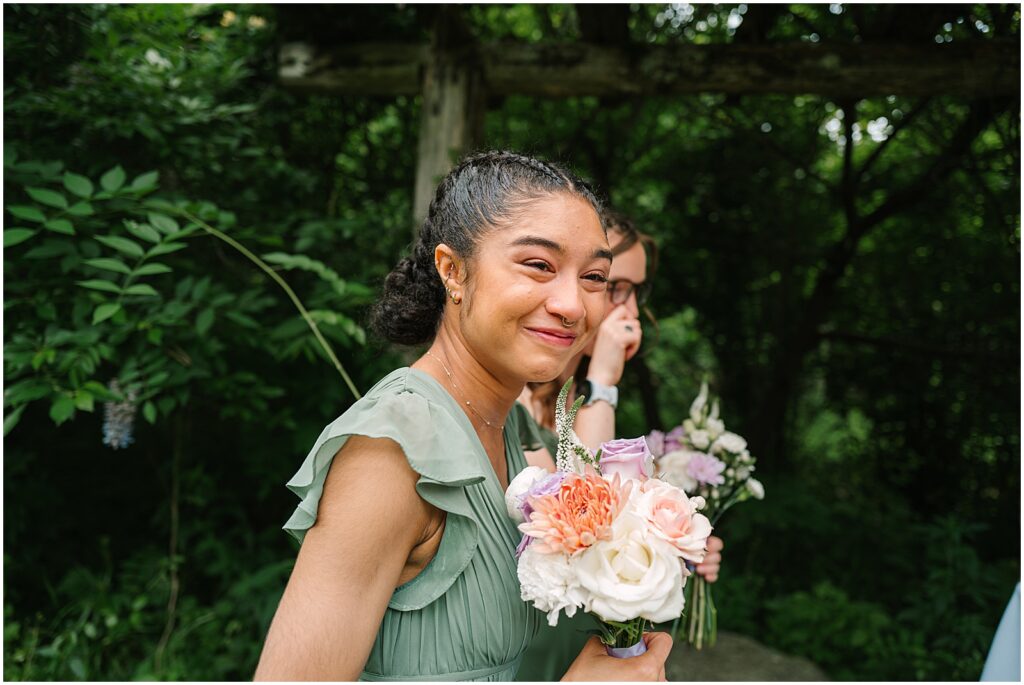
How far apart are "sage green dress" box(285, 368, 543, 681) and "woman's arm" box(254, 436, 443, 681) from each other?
3 cm

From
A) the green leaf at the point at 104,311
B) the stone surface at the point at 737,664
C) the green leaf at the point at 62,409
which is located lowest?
the stone surface at the point at 737,664

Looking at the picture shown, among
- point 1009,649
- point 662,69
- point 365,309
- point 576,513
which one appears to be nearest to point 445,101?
point 662,69

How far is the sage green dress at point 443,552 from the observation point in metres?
1.16

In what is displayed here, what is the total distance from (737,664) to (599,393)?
7.56ft

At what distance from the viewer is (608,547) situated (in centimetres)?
111

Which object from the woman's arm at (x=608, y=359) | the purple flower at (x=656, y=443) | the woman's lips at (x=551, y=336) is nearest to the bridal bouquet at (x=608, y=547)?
the woman's lips at (x=551, y=336)

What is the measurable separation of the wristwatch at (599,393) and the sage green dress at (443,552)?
0.86 metres

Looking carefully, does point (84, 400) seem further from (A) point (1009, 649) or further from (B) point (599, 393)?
(A) point (1009, 649)

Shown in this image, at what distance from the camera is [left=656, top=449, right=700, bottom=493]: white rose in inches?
85.9

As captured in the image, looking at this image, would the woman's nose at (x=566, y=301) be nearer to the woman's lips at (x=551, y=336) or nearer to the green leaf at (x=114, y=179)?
the woman's lips at (x=551, y=336)

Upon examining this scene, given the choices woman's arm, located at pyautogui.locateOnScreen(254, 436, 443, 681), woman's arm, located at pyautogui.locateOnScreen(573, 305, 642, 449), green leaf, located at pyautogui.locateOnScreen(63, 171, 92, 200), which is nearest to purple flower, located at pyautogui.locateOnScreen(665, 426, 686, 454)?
woman's arm, located at pyautogui.locateOnScreen(573, 305, 642, 449)

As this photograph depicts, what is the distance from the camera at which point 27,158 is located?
2631 millimetres

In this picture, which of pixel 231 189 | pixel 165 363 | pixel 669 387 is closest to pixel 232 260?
pixel 231 189

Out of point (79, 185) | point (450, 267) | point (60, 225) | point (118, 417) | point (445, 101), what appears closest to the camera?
point (450, 267)
